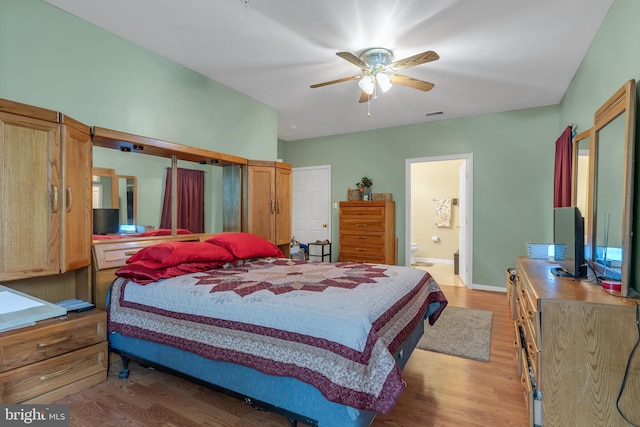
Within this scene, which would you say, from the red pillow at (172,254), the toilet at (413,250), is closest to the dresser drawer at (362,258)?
the toilet at (413,250)

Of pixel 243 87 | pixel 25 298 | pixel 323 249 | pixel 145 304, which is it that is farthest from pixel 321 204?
pixel 25 298

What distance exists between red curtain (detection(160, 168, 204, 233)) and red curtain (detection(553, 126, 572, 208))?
3.86m

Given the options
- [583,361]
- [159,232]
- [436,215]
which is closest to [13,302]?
[159,232]

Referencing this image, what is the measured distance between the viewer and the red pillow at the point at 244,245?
2934mm

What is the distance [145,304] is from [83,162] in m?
1.15

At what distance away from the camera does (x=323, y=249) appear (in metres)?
5.92

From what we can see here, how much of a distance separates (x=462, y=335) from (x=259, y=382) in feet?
7.19

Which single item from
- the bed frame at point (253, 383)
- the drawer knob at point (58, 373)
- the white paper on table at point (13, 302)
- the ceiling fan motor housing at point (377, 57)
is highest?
the ceiling fan motor housing at point (377, 57)

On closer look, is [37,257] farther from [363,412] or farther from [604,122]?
[604,122]

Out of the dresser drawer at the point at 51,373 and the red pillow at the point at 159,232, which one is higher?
the red pillow at the point at 159,232

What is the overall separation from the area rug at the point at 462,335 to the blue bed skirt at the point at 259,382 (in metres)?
0.71

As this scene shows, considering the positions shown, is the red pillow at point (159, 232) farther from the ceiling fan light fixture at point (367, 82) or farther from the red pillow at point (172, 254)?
the ceiling fan light fixture at point (367, 82)

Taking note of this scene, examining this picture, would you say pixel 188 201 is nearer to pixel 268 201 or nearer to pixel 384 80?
pixel 268 201

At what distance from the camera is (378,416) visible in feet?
6.07
